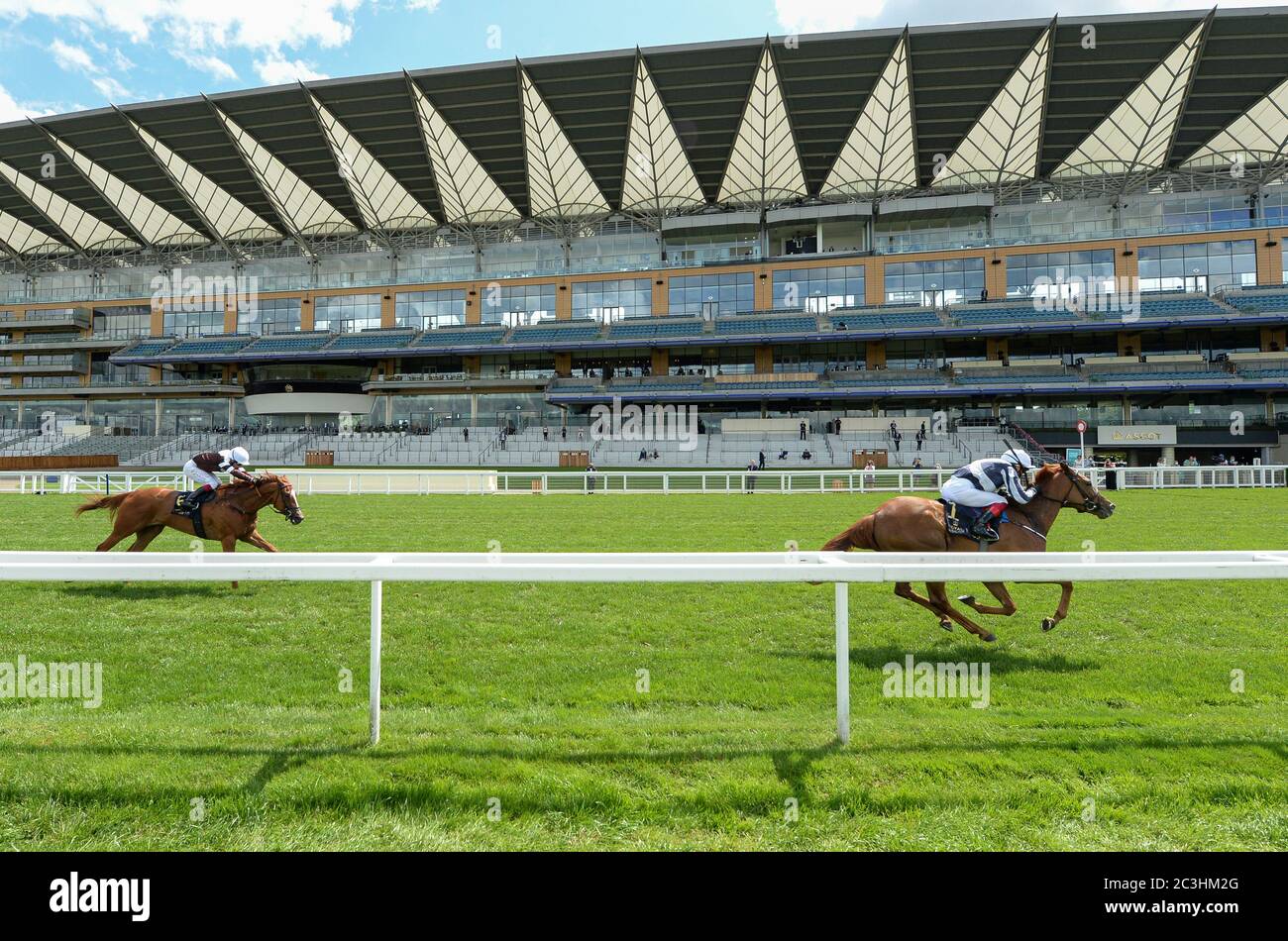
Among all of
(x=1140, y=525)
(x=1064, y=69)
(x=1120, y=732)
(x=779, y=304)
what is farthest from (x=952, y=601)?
(x=779, y=304)

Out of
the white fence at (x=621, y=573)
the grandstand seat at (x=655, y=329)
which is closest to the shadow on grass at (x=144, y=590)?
the white fence at (x=621, y=573)

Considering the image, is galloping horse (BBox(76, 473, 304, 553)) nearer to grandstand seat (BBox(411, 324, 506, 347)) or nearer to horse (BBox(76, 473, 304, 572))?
horse (BBox(76, 473, 304, 572))

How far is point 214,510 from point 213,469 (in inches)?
42.4

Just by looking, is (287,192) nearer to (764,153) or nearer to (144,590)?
(764,153)

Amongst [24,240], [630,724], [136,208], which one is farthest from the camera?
[24,240]

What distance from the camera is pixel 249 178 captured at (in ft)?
168

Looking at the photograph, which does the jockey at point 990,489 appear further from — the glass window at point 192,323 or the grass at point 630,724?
the glass window at point 192,323

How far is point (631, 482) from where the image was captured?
29.9 m

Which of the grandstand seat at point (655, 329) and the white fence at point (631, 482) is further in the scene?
the grandstand seat at point (655, 329)

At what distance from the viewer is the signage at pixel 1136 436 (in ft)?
139

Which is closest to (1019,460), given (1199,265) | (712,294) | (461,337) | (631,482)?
(631,482)

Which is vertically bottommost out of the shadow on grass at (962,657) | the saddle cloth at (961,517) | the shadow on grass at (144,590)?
the shadow on grass at (962,657)

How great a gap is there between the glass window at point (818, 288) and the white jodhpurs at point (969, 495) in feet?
161
